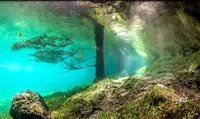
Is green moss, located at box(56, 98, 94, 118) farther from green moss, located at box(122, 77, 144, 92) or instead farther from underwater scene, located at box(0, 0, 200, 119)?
green moss, located at box(122, 77, 144, 92)

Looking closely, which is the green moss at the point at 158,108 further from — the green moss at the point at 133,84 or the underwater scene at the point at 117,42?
the green moss at the point at 133,84

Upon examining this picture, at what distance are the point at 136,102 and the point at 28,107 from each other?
418cm

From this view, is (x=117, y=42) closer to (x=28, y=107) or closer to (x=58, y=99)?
(x=58, y=99)

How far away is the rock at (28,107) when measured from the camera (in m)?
10.6

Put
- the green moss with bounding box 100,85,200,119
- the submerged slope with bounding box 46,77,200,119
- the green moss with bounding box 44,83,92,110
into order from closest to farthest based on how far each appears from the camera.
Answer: the green moss with bounding box 100,85,200,119 < the submerged slope with bounding box 46,77,200,119 < the green moss with bounding box 44,83,92,110

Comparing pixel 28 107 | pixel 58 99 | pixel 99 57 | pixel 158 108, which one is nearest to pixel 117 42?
pixel 99 57

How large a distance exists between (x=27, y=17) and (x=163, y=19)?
15374mm

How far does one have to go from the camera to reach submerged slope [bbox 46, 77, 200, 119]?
7.29 metres

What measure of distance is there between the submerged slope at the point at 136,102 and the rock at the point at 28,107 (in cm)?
52

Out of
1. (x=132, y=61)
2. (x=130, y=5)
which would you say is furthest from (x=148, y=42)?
(x=132, y=61)

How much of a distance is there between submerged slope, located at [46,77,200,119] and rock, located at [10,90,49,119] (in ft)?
1.71

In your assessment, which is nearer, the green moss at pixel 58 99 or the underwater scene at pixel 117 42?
the underwater scene at pixel 117 42

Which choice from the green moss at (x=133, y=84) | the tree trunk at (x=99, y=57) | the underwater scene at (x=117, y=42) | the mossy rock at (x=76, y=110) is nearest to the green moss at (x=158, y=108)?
the underwater scene at (x=117, y=42)

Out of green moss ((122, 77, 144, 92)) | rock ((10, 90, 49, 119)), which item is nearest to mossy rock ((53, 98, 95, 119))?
rock ((10, 90, 49, 119))
